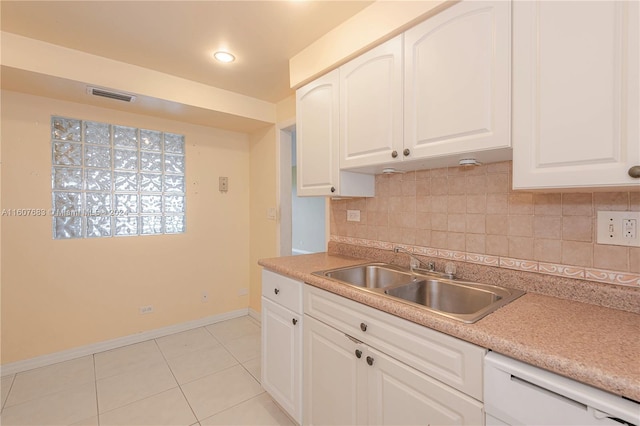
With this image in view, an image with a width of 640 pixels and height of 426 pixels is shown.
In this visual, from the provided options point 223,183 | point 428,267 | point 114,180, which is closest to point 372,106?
point 428,267

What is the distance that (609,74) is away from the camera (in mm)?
837

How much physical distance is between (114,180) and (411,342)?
270 cm

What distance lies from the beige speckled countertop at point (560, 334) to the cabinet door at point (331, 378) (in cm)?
27

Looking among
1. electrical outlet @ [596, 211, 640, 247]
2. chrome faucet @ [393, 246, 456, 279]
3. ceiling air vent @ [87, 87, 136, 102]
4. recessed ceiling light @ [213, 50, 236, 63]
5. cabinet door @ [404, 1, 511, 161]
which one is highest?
recessed ceiling light @ [213, 50, 236, 63]

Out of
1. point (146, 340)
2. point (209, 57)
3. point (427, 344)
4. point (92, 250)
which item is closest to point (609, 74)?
point (427, 344)

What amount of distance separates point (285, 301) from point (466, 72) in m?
1.41

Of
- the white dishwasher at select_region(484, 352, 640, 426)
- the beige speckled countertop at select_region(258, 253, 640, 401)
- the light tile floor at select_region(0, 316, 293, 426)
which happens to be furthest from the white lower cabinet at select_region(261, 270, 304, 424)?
the white dishwasher at select_region(484, 352, 640, 426)

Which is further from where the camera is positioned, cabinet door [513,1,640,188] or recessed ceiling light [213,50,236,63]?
recessed ceiling light [213,50,236,63]

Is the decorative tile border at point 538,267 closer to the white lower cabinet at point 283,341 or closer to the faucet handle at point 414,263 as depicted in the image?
the faucet handle at point 414,263

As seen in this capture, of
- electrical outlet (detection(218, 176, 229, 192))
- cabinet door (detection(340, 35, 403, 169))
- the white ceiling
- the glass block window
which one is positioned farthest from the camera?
electrical outlet (detection(218, 176, 229, 192))

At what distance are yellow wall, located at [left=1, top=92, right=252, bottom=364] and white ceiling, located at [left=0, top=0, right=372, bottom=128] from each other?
21.8 inches

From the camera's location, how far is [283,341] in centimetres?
167

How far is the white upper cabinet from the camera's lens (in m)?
1.76

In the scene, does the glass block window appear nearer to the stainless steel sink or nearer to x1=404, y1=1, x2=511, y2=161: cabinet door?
the stainless steel sink
